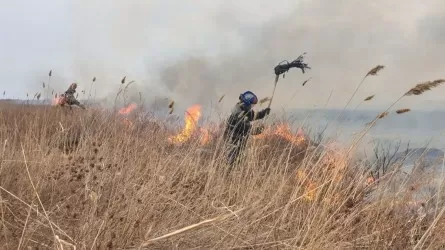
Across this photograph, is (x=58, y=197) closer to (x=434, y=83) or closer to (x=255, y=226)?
(x=255, y=226)

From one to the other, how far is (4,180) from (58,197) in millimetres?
449

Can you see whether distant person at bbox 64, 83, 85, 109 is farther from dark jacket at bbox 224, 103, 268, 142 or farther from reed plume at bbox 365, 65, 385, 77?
reed plume at bbox 365, 65, 385, 77

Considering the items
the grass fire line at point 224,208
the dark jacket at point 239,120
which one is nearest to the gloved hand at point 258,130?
the dark jacket at point 239,120

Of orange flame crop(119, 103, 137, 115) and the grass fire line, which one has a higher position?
orange flame crop(119, 103, 137, 115)

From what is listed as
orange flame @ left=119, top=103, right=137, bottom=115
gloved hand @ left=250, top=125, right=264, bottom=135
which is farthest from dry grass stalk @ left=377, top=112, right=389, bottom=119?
orange flame @ left=119, top=103, right=137, bottom=115

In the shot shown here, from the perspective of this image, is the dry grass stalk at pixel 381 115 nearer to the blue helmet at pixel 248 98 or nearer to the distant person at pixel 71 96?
the blue helmet at pixel 248 98

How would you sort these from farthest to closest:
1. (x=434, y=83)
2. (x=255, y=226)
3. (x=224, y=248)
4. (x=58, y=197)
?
1. (x=58, y=197)
2. (x=255, y=226)
3. (x=224, y=248)
4. (x=434, y=83)

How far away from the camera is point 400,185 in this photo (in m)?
3.28

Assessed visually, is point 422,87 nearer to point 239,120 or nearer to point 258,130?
point 258,130

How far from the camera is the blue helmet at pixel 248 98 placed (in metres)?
6.38

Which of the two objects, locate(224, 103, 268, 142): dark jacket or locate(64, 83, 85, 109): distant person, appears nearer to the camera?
locate(224, 103, 268, 142): dark jacket

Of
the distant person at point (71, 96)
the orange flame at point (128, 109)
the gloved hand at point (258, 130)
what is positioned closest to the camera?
the gloved hand at point (258, 130)

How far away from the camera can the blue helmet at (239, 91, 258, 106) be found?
638cm

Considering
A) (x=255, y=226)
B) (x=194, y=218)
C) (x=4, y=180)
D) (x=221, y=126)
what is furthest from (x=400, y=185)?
(x=221, y=126)
